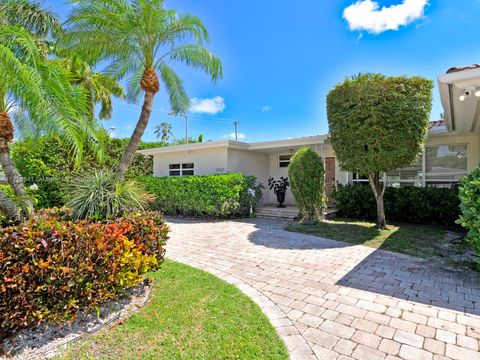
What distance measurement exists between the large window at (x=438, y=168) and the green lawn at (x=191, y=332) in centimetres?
979

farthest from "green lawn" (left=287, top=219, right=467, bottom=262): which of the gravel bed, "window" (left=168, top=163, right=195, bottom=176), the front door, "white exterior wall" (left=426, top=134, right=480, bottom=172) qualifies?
"window" (left=168, top=163, right=195, bottom=176)

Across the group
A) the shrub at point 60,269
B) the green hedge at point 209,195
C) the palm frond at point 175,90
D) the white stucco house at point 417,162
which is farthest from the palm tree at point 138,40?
the white stucco house at point 417,162

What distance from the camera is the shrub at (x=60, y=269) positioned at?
2.66 meters

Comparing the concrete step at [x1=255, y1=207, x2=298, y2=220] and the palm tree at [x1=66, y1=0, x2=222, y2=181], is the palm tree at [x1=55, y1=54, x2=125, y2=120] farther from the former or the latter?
the concrete step at [x1=255, y1=207, x2=298, y2=220]

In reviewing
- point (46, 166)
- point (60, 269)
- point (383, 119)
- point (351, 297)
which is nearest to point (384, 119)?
point (383, 119)

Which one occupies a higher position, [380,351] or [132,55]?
[132,55]

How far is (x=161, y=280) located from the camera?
15.3 ft

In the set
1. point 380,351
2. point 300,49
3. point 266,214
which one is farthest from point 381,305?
point 300,49

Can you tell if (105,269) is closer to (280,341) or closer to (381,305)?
(280,341)

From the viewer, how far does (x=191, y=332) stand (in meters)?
3.11

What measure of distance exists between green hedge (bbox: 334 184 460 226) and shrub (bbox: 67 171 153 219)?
336 inches

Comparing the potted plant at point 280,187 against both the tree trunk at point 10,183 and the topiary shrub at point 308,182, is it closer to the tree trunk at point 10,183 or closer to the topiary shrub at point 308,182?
the topiary shrub at point 308,182

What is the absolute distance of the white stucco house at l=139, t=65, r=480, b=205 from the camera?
6105 millimetres

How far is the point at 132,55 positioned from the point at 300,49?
748 cm
